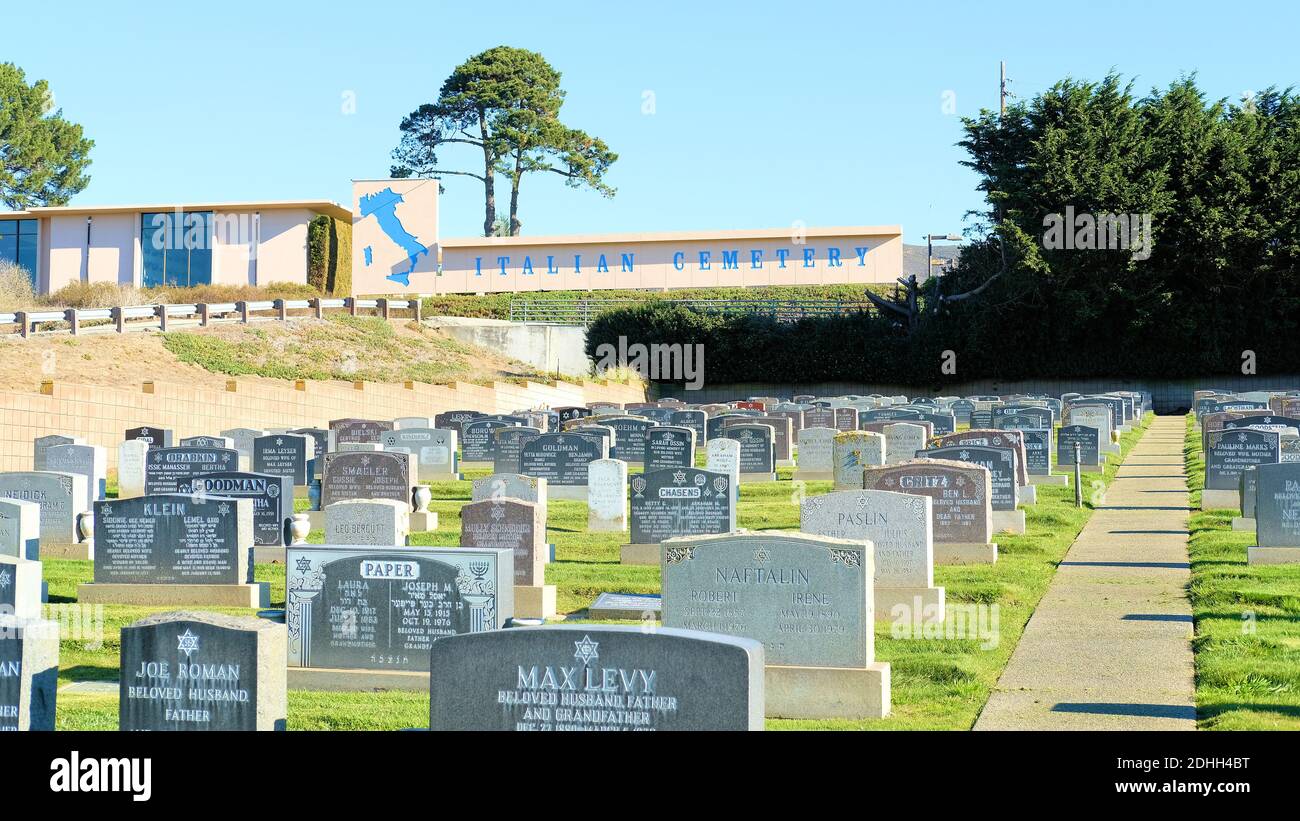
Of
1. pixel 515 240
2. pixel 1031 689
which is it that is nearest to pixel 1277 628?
pixel 1031 689

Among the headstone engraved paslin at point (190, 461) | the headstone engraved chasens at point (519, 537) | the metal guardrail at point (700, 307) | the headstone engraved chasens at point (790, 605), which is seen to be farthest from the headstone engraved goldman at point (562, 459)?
the metal guardrail at point (700, 307)

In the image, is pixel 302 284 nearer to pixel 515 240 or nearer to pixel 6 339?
pixel 515 240

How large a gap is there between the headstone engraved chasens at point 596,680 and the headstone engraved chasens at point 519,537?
20.0 feet

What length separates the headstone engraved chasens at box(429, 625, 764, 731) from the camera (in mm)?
6805

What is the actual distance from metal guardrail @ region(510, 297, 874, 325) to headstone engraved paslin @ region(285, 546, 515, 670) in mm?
47180

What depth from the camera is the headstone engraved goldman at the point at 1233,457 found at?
1895 cm

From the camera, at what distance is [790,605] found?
32.8 ft

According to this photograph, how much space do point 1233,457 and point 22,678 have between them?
1556 cm

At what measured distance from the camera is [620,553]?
16203 millimetres

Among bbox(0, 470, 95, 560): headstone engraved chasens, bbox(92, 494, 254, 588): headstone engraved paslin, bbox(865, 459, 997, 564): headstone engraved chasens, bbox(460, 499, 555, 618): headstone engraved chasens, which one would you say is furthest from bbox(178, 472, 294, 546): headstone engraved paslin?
bbox(865, 459, 997, 564): headstone engraved chasens

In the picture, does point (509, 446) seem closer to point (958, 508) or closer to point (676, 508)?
point (676, 508)

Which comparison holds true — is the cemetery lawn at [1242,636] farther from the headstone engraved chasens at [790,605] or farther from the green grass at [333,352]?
the green grass at [333,352]

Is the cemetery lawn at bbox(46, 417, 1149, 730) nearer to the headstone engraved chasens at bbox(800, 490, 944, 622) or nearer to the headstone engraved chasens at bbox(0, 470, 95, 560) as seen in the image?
Result: the headstone engraved chasens at bbox(800, 490, 944, 622)

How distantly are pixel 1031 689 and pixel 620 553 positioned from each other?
6700 mm
